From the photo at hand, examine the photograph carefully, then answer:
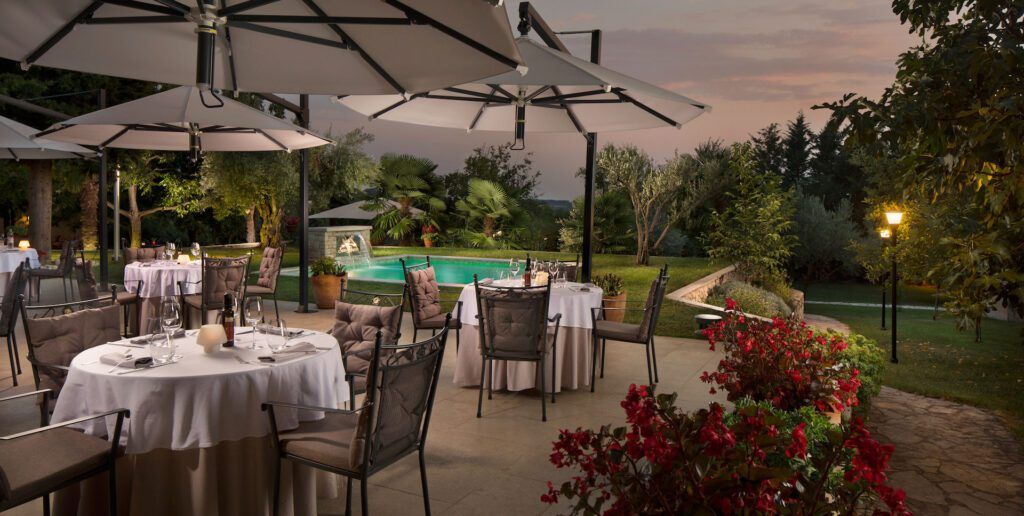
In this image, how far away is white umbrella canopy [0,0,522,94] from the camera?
9.66ft

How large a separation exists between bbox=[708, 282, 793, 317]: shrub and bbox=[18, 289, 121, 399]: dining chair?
9486 millimetres

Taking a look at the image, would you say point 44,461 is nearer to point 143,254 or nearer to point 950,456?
point 950,456

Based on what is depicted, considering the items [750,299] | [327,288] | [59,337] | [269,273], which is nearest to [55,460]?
[59,337]

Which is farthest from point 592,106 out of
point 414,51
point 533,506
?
point 533,506

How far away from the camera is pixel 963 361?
9.72 metres

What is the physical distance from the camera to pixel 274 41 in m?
3.68

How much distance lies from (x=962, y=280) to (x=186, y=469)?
3964 mm

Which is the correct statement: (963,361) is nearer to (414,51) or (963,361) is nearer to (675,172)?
(675,172)

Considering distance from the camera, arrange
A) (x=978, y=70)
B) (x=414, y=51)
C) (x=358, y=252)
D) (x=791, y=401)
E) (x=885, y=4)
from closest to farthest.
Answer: (x=978, y=70) < (x=414, y=51) < (x=791, y=401) < (x=885, y=4) < (x=358, y=252)

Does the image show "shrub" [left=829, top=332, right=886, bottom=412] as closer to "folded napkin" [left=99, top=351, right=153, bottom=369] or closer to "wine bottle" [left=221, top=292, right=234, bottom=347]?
"wine bottle" [left=221, top=292, right=234, bottom=347]

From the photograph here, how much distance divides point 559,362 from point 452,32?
12.1 ft

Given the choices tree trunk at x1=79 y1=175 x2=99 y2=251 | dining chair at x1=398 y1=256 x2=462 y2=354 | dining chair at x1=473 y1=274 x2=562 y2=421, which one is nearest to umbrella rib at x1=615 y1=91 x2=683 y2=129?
dining chair at x1=473 y1=274 x2=562 y2=421

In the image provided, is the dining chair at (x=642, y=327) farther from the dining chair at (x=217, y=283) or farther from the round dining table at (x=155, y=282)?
the round dining table at (x=155, y=282)

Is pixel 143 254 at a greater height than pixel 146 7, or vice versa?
pixel 146 7
